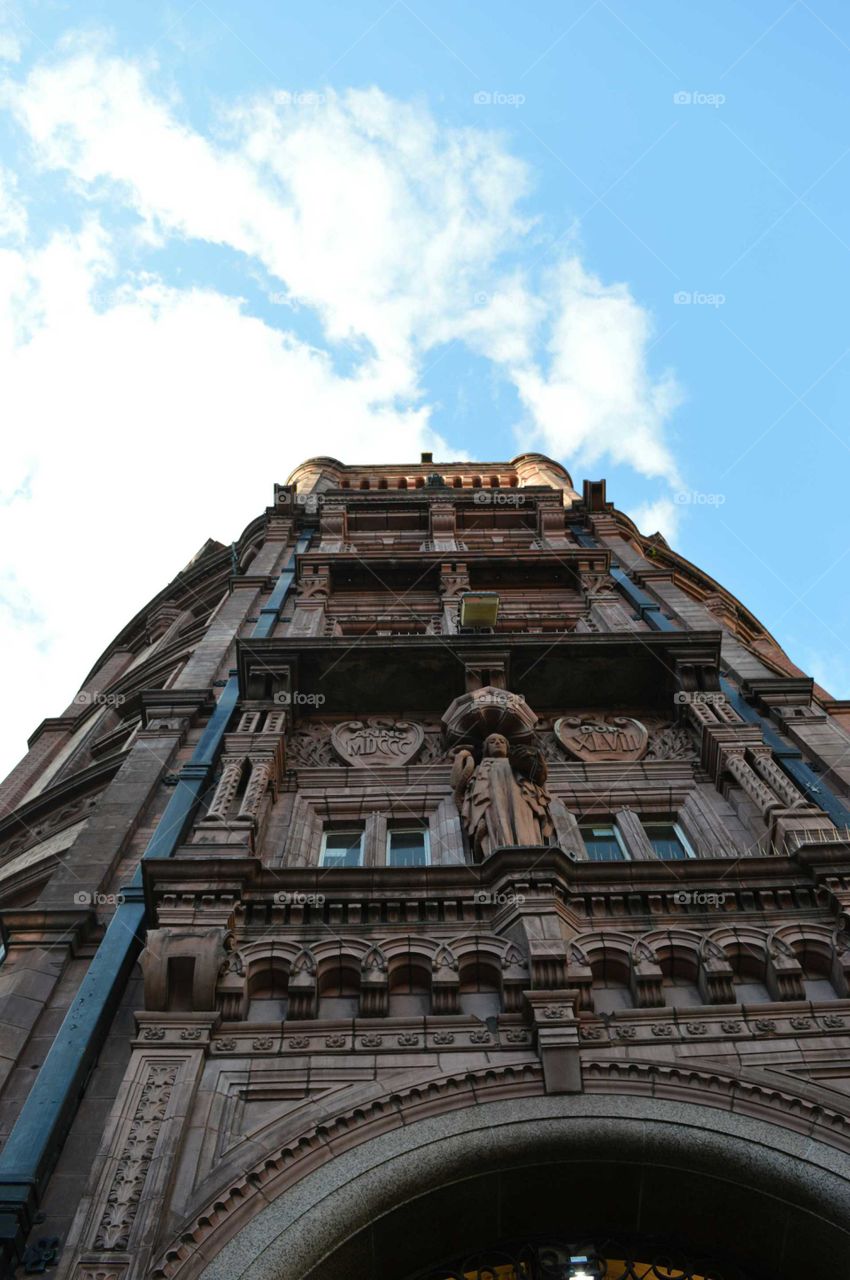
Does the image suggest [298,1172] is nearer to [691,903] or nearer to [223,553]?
[691,903]

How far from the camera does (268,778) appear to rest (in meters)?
15.0

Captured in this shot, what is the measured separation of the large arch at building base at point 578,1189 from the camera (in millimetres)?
9008

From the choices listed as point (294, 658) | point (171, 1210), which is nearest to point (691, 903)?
point (171, 1210)

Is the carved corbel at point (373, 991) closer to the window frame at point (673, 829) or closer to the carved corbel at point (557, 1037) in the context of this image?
the carved corbel at point (557, 1037)

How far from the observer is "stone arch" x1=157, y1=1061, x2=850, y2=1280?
896cm

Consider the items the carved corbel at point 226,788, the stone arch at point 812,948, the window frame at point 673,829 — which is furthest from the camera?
the window frame at point 673,829

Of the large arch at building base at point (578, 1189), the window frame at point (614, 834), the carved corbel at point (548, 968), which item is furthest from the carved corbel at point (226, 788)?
the large arch at building base at point (578, 1189)

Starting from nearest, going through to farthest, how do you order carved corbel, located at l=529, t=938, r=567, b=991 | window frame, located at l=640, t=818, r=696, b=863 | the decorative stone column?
1. the decorative stone column
2. carved corbel, located at l=529, t=938, r=567, b=991
3. window frame, located at l=640, t=818, r=696, b=863

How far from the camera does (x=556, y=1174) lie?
9.60m

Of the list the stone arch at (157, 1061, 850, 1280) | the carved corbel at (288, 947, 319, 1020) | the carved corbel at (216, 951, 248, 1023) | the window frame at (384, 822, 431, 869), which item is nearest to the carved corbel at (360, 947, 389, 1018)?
the carved corbel at (288, 947, 319, 1020)

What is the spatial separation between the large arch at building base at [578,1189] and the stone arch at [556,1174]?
0.01 m

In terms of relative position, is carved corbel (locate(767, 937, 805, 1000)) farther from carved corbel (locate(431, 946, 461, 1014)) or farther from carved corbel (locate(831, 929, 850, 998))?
carved corbel (locate(431, 946, 461, 1014))

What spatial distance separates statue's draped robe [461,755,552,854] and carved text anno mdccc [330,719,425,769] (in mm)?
2355

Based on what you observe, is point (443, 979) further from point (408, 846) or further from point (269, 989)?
point (408, 846)
